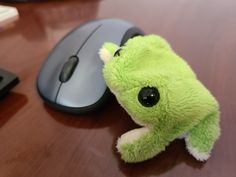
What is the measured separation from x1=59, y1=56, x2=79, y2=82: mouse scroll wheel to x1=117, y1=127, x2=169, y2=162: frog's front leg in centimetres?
14

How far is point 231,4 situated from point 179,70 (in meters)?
0.45

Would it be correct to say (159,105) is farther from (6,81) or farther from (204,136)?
(6,81)

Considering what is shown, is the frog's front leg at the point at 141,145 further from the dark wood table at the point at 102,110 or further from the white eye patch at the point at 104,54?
the white eye patch at the point at 104,54

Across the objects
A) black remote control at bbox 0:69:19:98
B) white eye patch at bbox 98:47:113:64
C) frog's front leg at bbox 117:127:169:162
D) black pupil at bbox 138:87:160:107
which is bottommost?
black remote control at bbox 0:69:19:98

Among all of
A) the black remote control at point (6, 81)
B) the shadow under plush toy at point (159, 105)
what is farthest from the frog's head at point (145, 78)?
the black remote control at point (6, 81)

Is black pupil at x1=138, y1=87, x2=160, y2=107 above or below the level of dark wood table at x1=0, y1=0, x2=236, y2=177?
above

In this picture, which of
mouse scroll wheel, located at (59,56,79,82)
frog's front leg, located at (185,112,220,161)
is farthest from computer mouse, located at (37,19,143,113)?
frog's front leg, located at (185,112,220,161)

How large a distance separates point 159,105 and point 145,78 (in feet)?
0.12

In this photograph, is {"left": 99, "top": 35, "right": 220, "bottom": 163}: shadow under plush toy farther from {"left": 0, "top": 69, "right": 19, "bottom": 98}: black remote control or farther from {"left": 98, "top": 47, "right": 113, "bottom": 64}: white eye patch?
{"left": 0, "top": 69, "right": 19, "bottom": 98}: black remote control

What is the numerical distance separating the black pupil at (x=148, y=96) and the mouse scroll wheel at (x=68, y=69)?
0.49ft

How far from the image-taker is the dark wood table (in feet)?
1.20

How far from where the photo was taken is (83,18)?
0.69 metres

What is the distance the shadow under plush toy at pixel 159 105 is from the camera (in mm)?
327

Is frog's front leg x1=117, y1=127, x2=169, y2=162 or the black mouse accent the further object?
A: the black mouse accent
